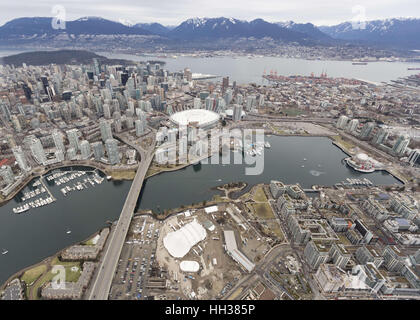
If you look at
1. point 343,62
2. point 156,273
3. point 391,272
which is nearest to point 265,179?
point 391,272

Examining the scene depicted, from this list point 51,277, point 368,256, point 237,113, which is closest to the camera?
point 51,277

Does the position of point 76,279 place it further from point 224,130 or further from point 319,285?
point 224,130

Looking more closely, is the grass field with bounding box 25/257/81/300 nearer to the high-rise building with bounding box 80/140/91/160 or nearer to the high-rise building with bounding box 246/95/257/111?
the high-rise building with bounding box 80/140/91/160

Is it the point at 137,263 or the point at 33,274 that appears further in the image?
the point at 137,263

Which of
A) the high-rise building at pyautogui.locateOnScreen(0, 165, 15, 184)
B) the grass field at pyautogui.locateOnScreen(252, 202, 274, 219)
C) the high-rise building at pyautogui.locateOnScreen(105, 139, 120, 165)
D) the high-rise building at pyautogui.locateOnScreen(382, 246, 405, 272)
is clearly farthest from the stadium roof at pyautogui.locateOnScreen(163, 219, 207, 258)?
the high-rise building at pyautogui.locateOnScreen(0, 165, 15, 184)

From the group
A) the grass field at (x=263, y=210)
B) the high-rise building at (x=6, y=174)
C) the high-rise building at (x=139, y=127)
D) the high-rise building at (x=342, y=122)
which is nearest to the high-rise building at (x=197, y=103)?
the high-rise building at (x=139, y=127)

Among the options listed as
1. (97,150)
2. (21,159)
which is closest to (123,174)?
(97,150)

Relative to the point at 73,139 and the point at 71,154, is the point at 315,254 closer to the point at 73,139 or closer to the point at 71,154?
the point at 71,154
